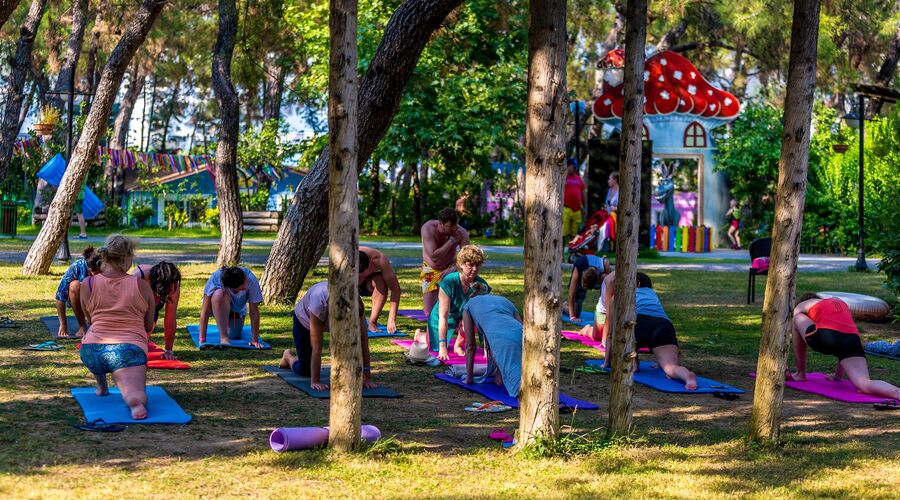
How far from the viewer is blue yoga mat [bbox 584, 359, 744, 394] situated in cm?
860

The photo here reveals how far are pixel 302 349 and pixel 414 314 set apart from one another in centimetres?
476

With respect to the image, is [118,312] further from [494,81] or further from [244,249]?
[494,81]

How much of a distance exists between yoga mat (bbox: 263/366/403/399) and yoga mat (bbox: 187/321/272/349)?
3.91 feet

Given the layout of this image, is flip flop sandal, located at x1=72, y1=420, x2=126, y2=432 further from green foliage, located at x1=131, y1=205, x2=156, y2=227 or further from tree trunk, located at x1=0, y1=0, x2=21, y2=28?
green foliage, located at x1=131, y1=205, x2=156, y2=227

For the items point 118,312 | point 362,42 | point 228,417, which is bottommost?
point 228,417

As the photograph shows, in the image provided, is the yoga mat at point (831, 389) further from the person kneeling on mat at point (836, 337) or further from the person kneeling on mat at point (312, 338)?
the person kneeling on mat at point (312, 338)

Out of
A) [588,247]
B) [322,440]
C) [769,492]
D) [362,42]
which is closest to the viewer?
[769,492]

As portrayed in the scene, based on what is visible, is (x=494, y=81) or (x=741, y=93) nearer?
(x=494, y=81)

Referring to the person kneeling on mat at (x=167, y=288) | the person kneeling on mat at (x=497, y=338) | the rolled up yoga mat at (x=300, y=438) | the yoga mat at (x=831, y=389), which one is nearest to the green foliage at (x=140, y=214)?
the person kneeling on mat at (x=167, y=288)

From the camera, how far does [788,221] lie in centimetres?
641

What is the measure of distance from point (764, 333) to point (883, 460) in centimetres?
93

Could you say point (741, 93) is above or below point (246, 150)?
above

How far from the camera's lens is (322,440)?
6090 millimetres

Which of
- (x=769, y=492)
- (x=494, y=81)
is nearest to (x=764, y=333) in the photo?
(x=769, y=492)
